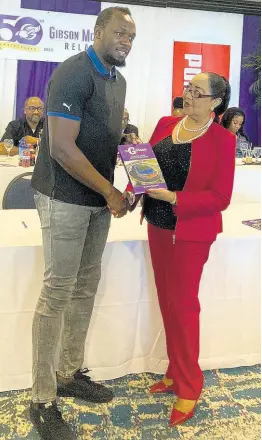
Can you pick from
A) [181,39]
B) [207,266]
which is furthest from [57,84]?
[181,39]

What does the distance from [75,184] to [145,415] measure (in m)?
0.99

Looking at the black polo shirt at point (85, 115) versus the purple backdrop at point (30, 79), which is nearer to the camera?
the black polo shirt at point (85, 115)

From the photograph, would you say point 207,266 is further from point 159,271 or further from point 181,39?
point 181,39

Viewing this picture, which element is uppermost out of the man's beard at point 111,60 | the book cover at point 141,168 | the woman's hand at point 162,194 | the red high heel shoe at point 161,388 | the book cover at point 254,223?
the man's beard at point 111,60

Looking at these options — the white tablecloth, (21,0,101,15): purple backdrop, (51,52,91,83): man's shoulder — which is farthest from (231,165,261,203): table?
(21,0,101,15): purple backdrop

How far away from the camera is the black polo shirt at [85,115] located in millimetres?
1543

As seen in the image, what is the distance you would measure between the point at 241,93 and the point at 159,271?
6098 mm

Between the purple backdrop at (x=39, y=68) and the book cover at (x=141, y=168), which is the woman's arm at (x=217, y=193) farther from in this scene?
the purple backdrop at (x=39, y=68)

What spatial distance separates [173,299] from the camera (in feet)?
6.26

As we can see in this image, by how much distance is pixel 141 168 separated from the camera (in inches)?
69.2

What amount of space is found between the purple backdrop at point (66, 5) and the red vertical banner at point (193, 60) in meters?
1.30

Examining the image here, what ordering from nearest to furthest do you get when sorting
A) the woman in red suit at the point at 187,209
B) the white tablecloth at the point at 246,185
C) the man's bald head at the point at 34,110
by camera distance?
the woman in red suit at the point at 187,209, the white tablecloth at the point at 246,185, the man's bald head at the point at 34,110

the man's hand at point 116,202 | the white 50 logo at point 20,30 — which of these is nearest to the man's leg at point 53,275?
the man's hand at point 116,202

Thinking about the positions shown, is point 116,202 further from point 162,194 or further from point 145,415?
point 145,415
